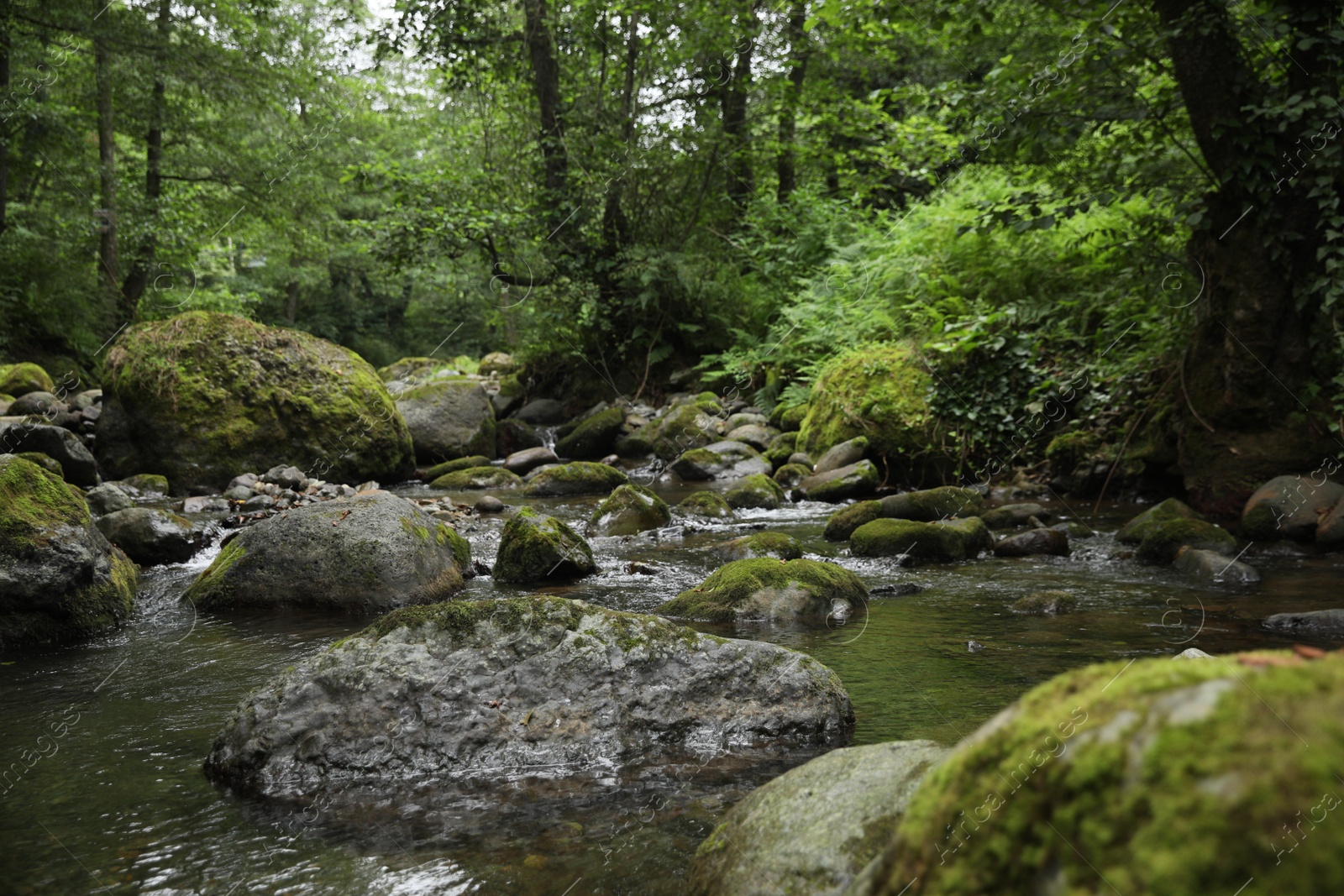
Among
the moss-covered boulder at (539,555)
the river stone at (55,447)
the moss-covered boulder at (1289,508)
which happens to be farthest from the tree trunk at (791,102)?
the river stone at (55,447)

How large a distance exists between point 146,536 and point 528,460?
23.7 feet

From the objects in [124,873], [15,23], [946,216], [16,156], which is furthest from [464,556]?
[16,156]

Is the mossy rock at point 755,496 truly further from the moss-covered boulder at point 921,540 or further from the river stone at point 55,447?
the river stone at point 55,447

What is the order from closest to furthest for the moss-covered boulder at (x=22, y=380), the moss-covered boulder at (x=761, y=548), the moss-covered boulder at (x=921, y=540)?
the moss-covered boulder at (x=761, y=548) < the moss-covered boulder at (x=921, y=540) < the moss-covered boulder at (x=22, y=380)

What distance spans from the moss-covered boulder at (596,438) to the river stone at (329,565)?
29.7 ft

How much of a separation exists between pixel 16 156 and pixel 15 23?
2.74 m

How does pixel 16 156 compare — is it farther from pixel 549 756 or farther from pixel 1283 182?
pixel 1283 182

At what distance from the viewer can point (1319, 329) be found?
7.56 meters

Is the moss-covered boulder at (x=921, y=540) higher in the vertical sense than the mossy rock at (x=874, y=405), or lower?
lower

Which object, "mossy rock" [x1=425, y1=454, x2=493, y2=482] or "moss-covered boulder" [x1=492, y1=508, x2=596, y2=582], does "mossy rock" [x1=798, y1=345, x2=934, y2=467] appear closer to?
"mossy rock" [x1=425, y1=454, x2=493, y2=482]

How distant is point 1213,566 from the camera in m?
6.48

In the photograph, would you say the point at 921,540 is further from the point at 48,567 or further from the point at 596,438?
the point at 596,438

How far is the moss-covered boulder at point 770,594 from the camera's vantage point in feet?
18.6

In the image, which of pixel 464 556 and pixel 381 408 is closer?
pixel 464 556
